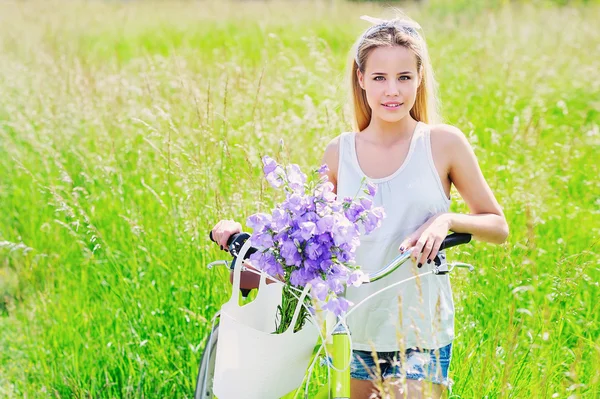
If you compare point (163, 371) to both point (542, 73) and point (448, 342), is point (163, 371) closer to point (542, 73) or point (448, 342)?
point (448, 342)

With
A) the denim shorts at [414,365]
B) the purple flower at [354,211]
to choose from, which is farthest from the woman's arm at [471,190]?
the purple flower at [354,211]

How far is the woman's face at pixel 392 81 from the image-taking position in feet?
7.99

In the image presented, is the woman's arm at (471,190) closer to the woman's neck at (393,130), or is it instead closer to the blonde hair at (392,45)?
the woman's neck at (393,130)

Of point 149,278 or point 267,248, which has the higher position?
point 267,248

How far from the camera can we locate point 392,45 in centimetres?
247

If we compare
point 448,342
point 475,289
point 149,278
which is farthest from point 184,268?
point 448,342

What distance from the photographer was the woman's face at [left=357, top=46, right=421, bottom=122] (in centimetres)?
244

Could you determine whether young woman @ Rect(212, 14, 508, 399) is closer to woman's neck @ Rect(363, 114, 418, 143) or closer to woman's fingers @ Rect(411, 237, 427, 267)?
woman's neck @ Rect(363, 114, 418, 143)

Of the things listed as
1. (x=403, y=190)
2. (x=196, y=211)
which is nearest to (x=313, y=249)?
(x=403, y=190)

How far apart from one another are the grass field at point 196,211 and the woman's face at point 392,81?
0.33 metres

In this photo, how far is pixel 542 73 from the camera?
6.77 meters

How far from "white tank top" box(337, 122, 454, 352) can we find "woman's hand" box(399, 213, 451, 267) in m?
0.28

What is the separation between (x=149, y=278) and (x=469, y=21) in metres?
7.46

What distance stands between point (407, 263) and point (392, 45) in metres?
0.61
